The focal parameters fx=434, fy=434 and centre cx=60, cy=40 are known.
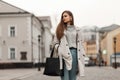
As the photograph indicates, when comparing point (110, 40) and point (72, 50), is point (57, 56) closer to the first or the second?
point (72, 50)

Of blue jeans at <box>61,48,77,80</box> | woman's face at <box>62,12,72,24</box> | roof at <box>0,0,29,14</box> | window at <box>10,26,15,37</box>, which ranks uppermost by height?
roof at <box>0,0,29,14</box>

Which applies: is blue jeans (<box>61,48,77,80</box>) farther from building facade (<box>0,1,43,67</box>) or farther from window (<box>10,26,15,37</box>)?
window (<box>10,26,15,37</box>)

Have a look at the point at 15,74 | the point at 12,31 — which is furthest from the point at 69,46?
the point at 12,31

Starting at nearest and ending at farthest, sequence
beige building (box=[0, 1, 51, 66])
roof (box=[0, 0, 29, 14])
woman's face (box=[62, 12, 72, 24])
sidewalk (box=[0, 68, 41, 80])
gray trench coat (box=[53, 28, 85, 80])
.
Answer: gray trench coat (box=[53, 28, 85, 80]) < woman's face (box=[62, 12, 72, 24]) < sidewalk (box=[0, 68, 41, 80]) < beige building (box=[0, 1, 51, 66]) < roof (box=[0, 0, 29, 14])

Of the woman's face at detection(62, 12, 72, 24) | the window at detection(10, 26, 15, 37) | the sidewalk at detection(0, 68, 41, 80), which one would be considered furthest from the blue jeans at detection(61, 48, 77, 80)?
the window at detection(10, 26, 15, 37)

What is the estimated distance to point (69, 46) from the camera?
683 centimetres

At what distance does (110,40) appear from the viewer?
97.6m

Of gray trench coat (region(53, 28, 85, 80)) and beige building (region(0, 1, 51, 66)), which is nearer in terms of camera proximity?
gray trench coat (region(53, 28, 85, 80))

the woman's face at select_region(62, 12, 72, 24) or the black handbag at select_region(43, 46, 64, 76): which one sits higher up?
the woman's face at select_region(62, 12, 72, 24)

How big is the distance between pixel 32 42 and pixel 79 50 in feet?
197

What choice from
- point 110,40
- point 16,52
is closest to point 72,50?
point 16,52

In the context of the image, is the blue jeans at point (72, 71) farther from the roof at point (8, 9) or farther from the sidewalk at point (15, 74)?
the roof at point (8, 9)

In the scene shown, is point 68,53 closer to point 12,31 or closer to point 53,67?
Answer: point 53,67

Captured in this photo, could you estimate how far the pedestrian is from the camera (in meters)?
6.71
